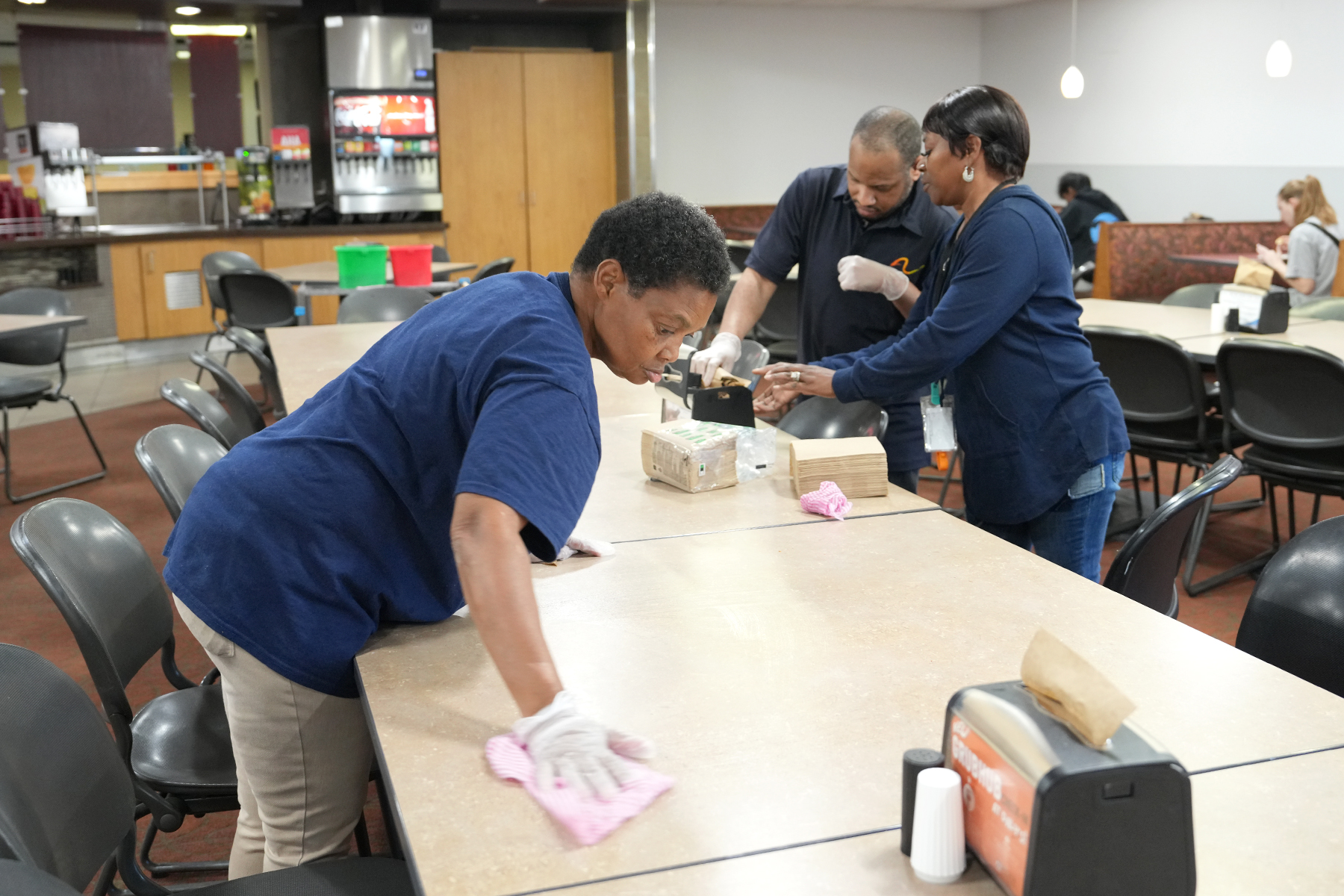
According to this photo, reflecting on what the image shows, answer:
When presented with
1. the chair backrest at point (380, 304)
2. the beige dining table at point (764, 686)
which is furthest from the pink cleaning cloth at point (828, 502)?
the chair backrest at point (380, 304)

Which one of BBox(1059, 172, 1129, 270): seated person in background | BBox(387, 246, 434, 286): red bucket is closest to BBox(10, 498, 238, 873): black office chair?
BBox(387, 246, 434, 286): red bucket

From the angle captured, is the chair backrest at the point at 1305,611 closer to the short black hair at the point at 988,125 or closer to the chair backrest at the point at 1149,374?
the short black hair at the point at 988,125

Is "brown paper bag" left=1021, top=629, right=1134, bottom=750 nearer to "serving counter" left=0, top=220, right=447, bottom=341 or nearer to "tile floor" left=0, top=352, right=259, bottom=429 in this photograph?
"tile floor" left=0, top=352, right=259, bottom=429

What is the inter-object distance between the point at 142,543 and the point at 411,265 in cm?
264

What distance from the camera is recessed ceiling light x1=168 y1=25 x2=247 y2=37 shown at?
10.1m

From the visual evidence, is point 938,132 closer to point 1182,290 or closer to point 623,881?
point 623,881

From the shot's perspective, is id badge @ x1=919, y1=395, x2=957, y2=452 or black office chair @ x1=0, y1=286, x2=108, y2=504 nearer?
id badge @ x1=919, y1=395, x2=957, y2=452

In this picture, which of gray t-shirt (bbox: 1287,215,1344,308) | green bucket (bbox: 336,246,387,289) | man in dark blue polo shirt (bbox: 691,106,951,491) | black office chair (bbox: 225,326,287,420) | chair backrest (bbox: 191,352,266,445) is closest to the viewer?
man in dark blue polo shirt (bbox: 691,106,951,491)

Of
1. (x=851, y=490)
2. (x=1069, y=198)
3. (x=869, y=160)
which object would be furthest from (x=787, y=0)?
(x=851, y=490)

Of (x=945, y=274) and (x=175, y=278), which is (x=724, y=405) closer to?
(x=945, y=274)

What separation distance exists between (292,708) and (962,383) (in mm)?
1516

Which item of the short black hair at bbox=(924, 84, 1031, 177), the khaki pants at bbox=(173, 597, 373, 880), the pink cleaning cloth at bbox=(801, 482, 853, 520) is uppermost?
the short black hair at bbox=(924, 84, 1031, 177)

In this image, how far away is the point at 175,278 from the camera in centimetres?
865

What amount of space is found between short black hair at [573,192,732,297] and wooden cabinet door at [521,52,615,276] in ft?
27.7
